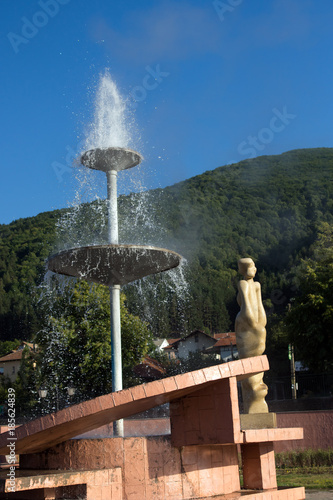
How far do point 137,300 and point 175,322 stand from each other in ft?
106

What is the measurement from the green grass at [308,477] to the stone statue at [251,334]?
3.52 metres

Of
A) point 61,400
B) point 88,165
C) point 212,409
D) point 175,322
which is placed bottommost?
point 212,409

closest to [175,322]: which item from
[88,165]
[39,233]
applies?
[39,233]

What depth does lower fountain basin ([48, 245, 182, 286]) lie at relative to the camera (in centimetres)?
1088

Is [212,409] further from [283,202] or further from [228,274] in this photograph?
[283,202]

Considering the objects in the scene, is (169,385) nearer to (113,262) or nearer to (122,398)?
(122,398)

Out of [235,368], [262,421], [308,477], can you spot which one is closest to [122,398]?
[235,368]

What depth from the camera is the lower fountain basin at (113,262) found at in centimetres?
1088

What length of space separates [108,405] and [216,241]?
58.9 meters

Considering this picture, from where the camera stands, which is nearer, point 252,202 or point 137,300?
point 137,300

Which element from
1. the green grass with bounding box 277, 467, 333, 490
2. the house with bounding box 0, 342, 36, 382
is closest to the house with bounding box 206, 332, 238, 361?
the house with bounding box 0, 342, 36, 382

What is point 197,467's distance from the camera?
780cm

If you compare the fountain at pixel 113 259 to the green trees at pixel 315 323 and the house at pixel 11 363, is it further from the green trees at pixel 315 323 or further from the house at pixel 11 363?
the house at pixel 11 363

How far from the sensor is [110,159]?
40.7 ft
